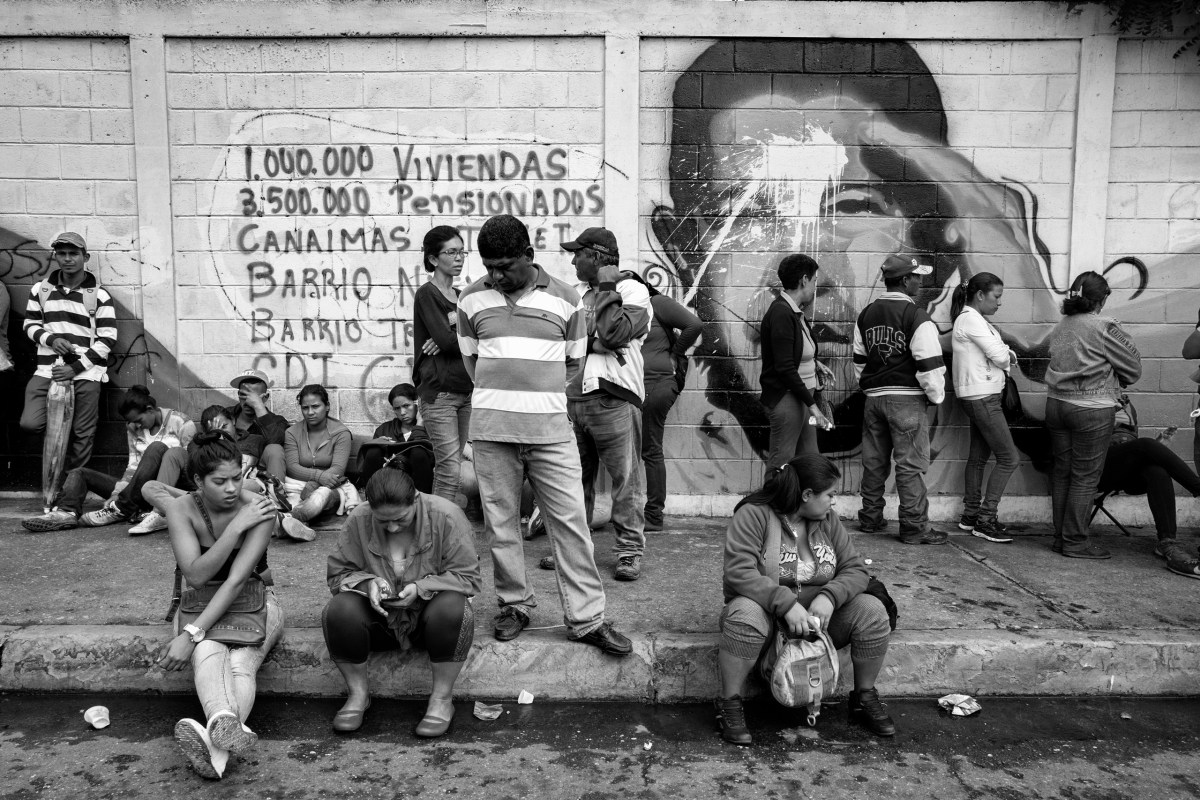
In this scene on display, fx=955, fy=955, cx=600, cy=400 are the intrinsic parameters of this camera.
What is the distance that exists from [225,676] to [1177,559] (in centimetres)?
510

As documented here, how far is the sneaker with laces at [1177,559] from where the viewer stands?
17.8 feet

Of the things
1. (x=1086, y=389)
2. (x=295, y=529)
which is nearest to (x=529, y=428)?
(x=295, y=529)

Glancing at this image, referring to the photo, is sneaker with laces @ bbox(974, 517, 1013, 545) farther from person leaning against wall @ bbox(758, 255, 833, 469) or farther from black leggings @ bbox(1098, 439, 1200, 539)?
person leaning against wall @ bbox(758, 255, 833, 469)

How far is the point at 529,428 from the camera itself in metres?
4.22

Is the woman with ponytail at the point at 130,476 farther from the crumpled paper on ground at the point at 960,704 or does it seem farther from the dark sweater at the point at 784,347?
the crumpled paper on ground at the point at 960,704

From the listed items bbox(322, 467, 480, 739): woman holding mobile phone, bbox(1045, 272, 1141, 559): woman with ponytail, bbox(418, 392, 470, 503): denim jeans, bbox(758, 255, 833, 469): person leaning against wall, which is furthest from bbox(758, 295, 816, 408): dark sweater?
bbox(322, 467, 480, 739): woman holding mobile phone

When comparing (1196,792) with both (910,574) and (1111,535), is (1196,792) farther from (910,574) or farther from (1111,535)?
(1111,535)

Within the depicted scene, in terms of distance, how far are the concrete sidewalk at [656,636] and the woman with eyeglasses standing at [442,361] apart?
0.63 m

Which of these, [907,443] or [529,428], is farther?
[907,443]

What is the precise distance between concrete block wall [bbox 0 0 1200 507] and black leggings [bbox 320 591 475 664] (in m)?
3.00

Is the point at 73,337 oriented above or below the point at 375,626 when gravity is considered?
above

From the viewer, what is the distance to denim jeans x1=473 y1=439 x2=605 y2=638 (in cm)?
424

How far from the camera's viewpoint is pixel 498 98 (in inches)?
255

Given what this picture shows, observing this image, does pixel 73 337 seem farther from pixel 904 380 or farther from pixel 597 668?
pixel 904 380
